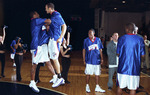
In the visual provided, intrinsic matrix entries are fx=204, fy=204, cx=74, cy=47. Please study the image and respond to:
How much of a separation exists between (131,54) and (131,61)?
0.12 meters

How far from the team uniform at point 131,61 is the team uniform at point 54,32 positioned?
1.45 m

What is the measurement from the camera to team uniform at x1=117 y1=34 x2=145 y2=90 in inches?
136

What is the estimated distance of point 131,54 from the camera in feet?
11.4

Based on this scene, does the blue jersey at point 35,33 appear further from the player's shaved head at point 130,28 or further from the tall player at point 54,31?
the player's shaved head at point 130,28

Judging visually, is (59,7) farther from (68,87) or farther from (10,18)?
(68,87)

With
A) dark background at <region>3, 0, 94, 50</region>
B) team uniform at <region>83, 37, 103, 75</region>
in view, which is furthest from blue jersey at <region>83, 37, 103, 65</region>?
dark background at <region>3, 0, 94, 50</region>

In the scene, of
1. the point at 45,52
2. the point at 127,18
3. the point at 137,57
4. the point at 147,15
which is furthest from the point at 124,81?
the point at 127,18

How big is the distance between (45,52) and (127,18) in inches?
629

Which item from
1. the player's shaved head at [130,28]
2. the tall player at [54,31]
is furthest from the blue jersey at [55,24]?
the player's shaved head at [130,28]

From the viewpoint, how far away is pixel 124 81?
11.4 ft

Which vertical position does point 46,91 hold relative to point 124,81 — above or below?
below

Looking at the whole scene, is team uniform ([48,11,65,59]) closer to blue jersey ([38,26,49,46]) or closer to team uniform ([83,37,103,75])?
blue jersey ([38,26,49,46])

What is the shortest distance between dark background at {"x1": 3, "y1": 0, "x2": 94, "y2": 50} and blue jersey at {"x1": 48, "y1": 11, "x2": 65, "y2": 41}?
524 inches

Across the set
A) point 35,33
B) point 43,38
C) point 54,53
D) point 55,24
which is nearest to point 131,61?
point 54,53
